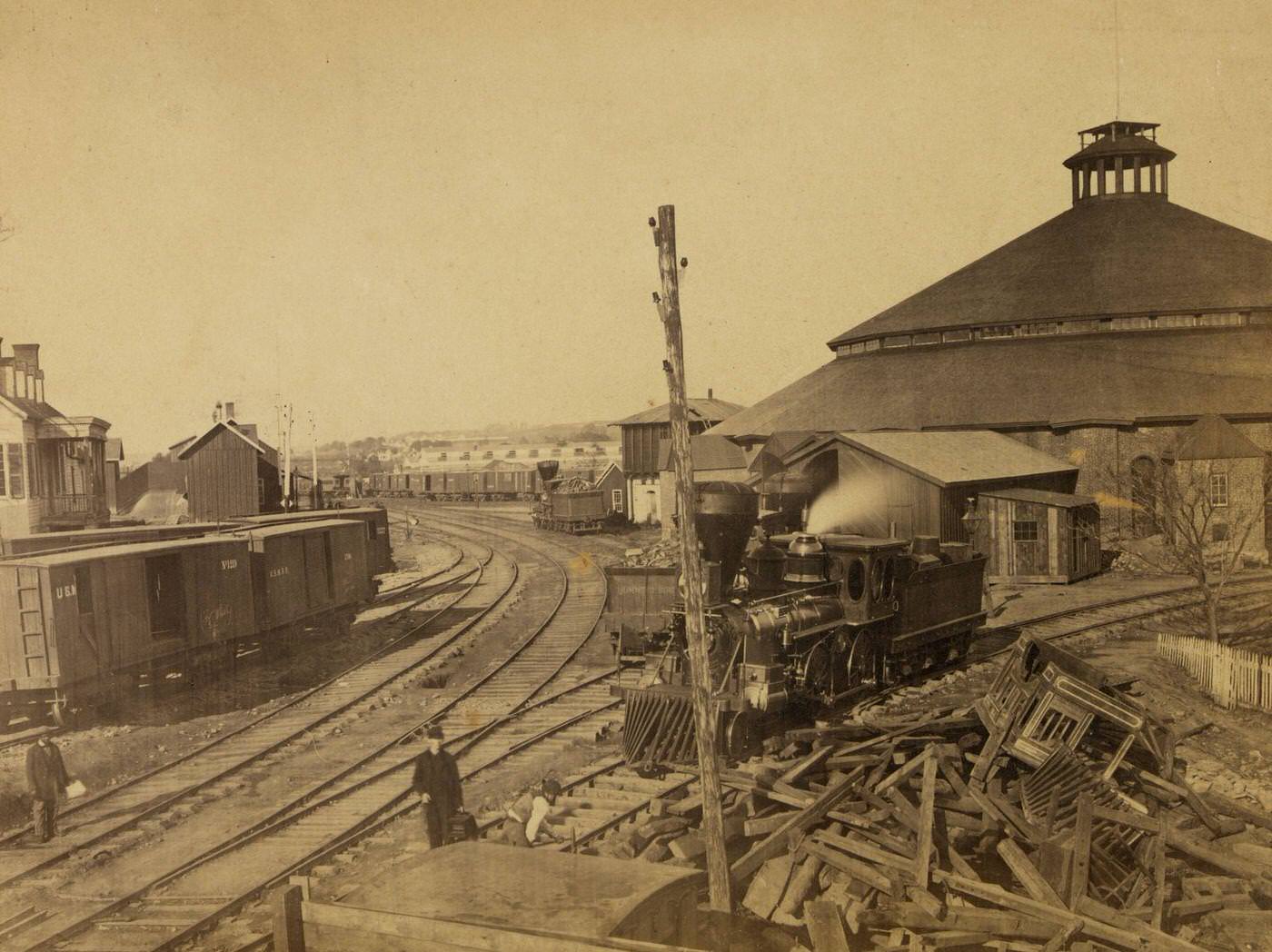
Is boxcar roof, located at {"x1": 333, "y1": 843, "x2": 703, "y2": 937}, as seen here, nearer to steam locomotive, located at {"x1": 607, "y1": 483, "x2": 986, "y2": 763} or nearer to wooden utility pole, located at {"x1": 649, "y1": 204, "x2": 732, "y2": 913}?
wooden utility pole, located at {"x1": 649, "y1": 204, "x2": 732, "y2": 913}

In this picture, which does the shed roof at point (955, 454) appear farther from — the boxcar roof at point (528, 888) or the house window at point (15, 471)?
the boxcar roof at point (528, 888)

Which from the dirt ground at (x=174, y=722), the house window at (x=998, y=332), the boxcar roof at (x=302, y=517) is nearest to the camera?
the dirt ground at (x=174, y=722)

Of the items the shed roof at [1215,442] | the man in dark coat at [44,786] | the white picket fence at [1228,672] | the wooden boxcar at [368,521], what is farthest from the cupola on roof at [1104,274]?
the man in dark coat at [44,786]

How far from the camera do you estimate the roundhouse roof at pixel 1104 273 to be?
3131cm

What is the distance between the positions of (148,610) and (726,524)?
9.59 m

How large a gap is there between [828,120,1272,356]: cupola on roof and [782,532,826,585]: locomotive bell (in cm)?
2457

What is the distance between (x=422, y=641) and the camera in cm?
1831

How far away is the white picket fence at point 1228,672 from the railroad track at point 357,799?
9.36 metres

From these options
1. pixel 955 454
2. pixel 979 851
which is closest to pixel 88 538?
pixel 979 851

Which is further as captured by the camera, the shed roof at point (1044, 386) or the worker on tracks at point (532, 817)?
the shed roof at point (1044, 386)

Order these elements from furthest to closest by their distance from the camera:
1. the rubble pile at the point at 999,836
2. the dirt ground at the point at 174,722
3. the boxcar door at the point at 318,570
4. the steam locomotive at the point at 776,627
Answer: the boxcar door at the point at 318,570 < the dirt ground at the point at 174,722 < the steam locomotive at the point at 776,627 < the rubble pile at the point at 999,836

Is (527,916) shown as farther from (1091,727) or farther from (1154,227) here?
(1154,227)

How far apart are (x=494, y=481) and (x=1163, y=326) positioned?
4187cm

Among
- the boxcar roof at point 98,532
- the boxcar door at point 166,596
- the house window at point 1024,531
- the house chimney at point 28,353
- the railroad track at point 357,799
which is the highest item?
the house chimney at point 28,353
